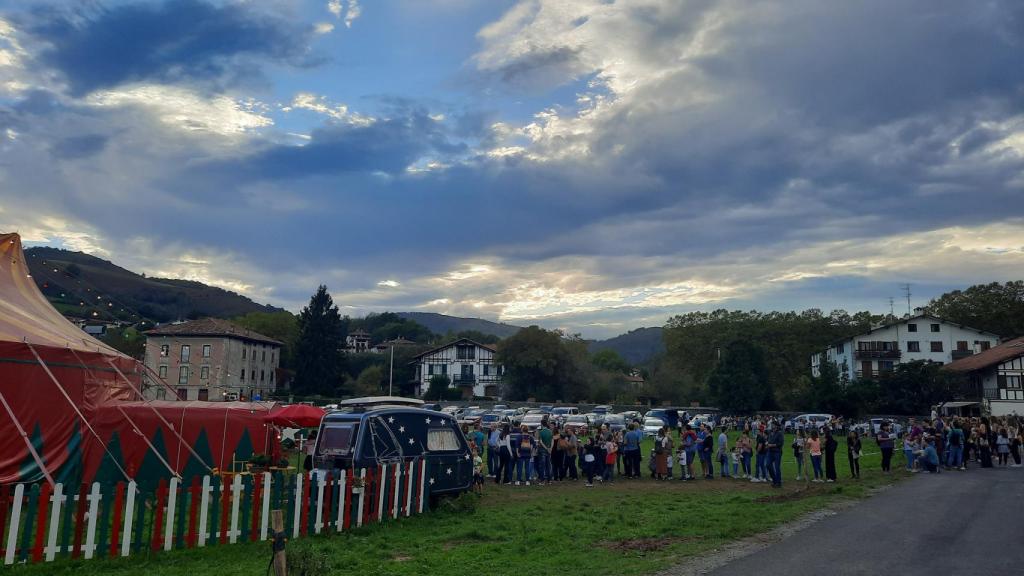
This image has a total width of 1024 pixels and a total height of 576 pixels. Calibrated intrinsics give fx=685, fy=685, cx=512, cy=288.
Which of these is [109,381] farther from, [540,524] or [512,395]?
[512,395]

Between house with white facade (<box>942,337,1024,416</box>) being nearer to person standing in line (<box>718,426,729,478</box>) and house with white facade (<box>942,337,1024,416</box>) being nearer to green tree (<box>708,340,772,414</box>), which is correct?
green tree (<box>708,340,772,414</box>)

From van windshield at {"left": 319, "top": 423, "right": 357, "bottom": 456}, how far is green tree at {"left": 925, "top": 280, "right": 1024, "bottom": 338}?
250 feet

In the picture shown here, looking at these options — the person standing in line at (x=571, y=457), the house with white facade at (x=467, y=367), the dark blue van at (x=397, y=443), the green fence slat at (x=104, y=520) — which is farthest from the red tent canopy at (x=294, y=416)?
the house with white facade at (x=467, y=367)

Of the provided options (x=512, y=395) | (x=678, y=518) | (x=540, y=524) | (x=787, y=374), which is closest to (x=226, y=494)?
(x=540, y=524)

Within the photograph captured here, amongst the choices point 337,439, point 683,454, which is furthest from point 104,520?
point 683,454

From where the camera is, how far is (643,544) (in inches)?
412

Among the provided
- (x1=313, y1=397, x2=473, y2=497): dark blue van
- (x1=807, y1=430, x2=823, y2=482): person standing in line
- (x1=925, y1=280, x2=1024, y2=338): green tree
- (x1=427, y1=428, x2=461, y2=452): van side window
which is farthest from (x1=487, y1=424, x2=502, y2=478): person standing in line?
(x1=925, y1=280, x2=1024, y2=338): green tree

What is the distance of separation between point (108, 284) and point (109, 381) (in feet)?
589

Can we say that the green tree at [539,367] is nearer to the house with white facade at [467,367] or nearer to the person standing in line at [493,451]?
the house with white facade at [467,367]

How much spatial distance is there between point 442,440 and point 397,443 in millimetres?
1219

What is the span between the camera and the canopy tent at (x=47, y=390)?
44.3 ft

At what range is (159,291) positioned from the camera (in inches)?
7111

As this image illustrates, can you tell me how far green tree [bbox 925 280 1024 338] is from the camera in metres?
69.9

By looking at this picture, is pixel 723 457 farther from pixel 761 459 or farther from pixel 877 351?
pixel 877 351
